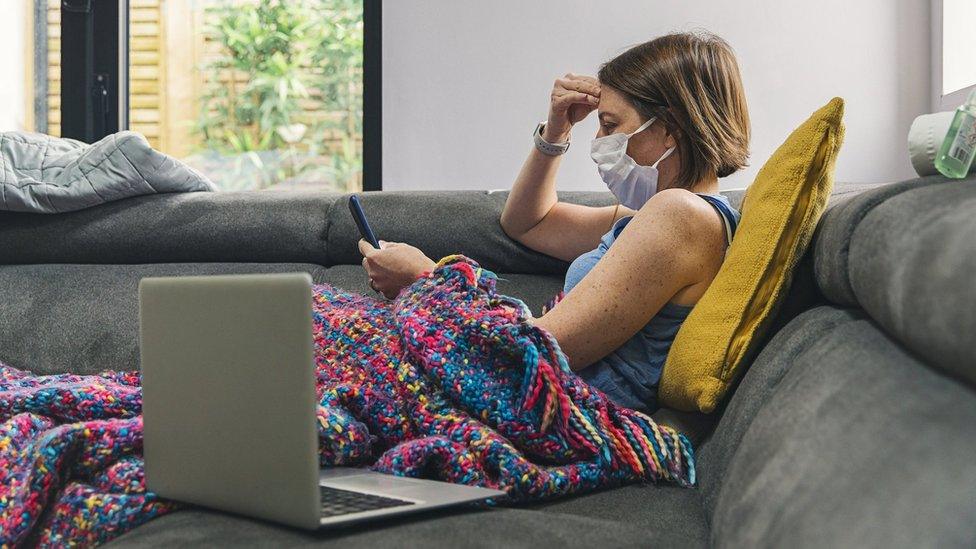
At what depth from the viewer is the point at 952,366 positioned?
0.65 meters

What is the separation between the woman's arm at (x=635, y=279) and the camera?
122 centimetres

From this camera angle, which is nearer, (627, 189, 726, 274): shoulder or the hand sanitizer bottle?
the hand sanitizer bottle

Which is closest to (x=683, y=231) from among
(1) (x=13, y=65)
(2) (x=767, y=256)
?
(2) (x=767, y=256)

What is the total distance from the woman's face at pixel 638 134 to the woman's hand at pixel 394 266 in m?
0.40

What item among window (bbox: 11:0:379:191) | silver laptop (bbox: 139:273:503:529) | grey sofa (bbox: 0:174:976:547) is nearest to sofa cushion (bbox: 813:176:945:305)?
grey sofa (bbox: 0:174:976:547)

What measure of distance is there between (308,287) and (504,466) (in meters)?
0.36

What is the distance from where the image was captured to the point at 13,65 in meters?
2.99

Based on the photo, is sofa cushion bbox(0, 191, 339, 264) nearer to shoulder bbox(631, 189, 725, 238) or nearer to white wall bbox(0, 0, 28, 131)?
shoulder bbox(631, 189, 725, 238)

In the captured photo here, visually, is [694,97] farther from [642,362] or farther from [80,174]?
[80,174]

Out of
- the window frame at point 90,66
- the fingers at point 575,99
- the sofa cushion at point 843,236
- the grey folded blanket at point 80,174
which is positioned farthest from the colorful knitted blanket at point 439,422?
the window frame at point 90,66

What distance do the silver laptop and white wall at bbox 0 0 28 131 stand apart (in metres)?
2.50

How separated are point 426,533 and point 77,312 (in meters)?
1.33

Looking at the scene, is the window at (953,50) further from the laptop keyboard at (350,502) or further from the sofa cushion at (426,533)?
the laptop keyboard at (350,502)

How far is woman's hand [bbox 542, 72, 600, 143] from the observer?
5.43 ft
